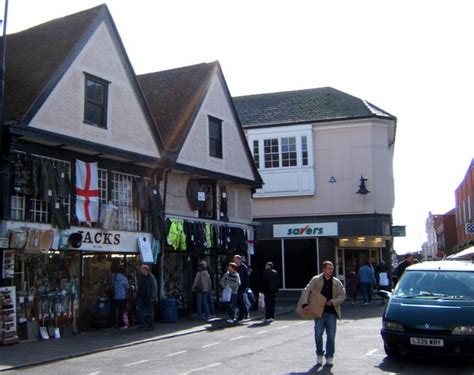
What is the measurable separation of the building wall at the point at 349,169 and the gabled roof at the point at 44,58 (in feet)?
41.7

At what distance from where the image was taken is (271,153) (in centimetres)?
3047

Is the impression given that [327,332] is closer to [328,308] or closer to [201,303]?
[328,308]

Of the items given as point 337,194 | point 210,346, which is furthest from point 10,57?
point 337,194

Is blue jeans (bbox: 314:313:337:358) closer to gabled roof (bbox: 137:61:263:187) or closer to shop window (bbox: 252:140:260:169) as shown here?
gabled roof (bbox: 137:61:263:187)

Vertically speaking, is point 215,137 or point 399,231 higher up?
point 215,137

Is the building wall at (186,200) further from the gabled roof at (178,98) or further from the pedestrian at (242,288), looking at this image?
the pedestrian at (242,288)

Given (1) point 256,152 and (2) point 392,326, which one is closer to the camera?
(2) point 392,326

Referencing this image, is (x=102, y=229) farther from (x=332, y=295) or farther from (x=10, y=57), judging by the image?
(x=332, y=295)

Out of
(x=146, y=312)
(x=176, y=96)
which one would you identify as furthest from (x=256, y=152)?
(x=146, y=312)

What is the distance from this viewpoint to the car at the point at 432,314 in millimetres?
9336

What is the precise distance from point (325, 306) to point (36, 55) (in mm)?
11049

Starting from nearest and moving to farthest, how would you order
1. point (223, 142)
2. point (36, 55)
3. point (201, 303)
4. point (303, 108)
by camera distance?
point (36, 55) < point (201, 303) < point (223, 142) < point (303, 108)

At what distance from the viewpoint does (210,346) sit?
12734 millimetres

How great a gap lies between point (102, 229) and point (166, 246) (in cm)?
326
